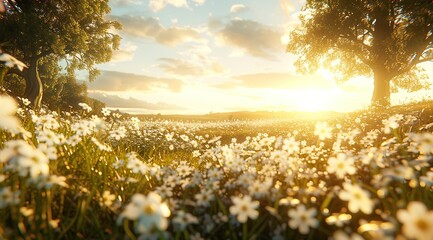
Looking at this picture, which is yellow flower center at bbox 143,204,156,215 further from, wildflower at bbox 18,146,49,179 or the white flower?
the white flower

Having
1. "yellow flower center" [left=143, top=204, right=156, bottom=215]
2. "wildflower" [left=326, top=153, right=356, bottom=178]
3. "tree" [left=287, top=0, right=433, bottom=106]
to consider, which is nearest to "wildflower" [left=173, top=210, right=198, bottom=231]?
"yellow flower center" [left=143, top=204, right=156, bottom=215]

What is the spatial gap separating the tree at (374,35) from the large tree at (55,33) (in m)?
17.2

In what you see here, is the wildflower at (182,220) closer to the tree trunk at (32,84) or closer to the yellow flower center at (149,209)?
the yellow flower center at (149,209)

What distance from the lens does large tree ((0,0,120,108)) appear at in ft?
82.6

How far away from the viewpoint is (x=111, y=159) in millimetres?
5945

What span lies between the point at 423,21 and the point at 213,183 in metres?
23.6

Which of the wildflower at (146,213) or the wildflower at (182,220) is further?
the wildflower at (182,220)

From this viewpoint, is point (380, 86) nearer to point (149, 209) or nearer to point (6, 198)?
point (149, 209)

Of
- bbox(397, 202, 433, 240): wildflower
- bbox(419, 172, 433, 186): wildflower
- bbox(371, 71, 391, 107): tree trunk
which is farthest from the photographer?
bbox(371, 71, 391, 107): tree trunk

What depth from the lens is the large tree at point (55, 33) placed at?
25188 mm

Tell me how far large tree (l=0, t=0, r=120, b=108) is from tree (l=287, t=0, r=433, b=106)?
17.2 metres

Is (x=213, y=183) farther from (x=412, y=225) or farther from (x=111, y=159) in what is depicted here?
(x=111, y=159)

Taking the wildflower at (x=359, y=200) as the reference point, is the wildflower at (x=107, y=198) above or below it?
below

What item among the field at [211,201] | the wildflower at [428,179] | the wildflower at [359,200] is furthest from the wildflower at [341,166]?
the wildflower at [359,200]
